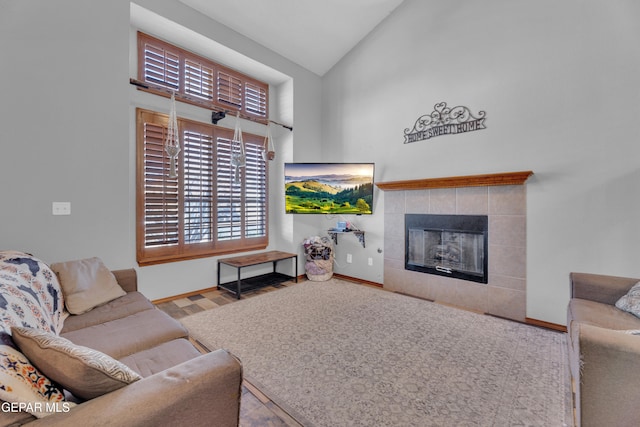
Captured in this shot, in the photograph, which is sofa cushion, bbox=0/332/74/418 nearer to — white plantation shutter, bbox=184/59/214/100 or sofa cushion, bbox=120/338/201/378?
sofa cushion, bbox=120/338/201/378

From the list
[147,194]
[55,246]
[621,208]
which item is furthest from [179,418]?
[621,208]

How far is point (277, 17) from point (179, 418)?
411 centimetres

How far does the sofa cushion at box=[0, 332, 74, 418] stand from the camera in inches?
30.2

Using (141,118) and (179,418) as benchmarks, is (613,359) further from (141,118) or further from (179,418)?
(141,118)

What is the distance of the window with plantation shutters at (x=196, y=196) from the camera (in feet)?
10.5

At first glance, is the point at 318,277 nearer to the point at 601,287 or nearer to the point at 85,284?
the point at 85,284

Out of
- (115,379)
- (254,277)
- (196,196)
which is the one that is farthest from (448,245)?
(115,379)

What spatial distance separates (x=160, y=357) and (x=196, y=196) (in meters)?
2.49

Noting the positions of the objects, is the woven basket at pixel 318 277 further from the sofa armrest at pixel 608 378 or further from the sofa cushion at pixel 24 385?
the sofa cushion at pixel 24 385

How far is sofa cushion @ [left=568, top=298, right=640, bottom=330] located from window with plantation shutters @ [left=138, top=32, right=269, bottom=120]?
13.2 feet

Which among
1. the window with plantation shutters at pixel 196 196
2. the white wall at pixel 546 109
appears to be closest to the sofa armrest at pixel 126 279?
the window with plantation shutters at pixel 196 196

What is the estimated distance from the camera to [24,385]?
0.82 metres

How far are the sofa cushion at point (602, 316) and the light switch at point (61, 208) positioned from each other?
4.01 meters

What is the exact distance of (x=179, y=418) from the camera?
901mm
